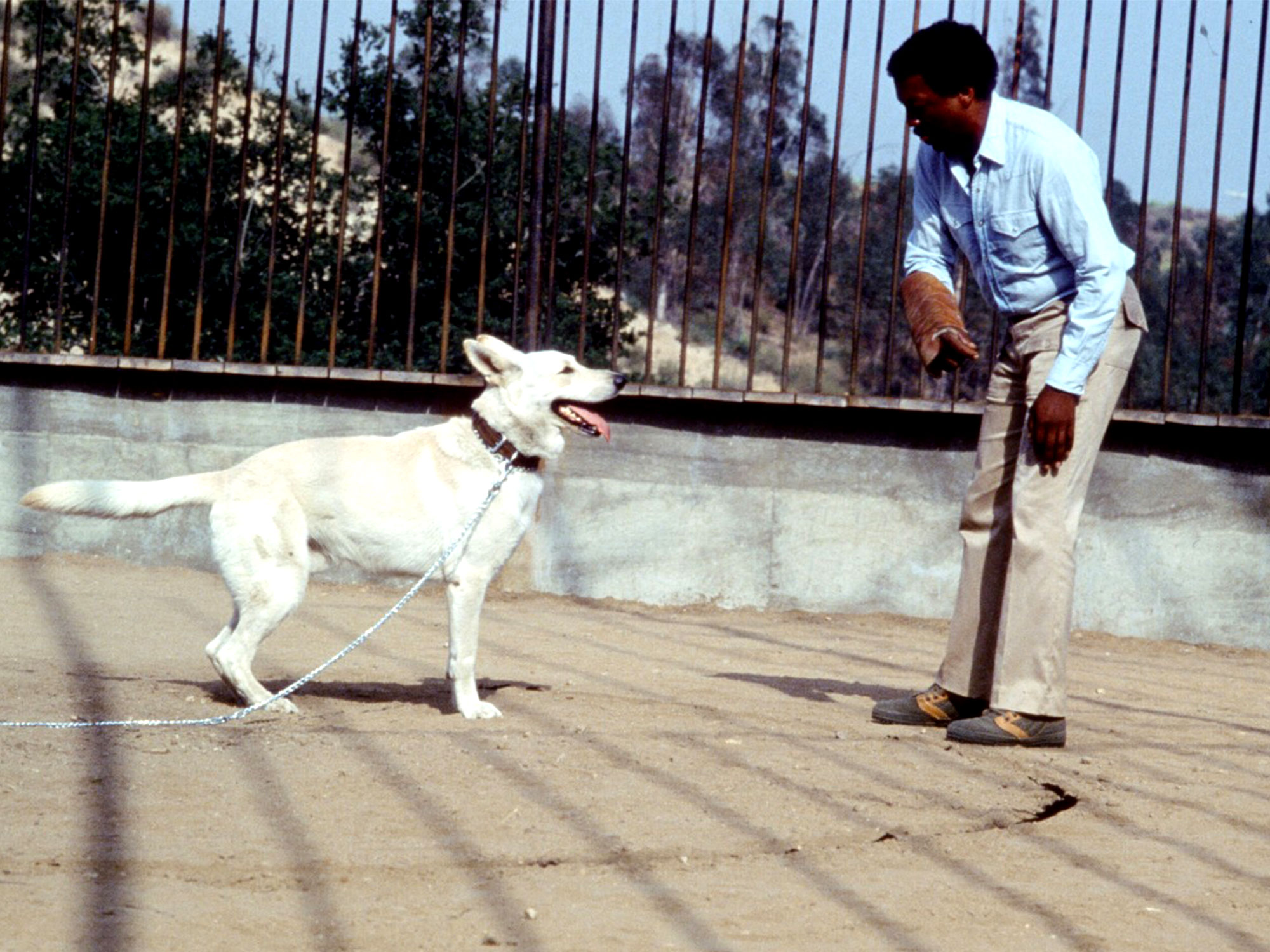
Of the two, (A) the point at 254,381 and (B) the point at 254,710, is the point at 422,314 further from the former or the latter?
(B) the point at 254,710

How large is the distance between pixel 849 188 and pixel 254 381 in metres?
43.2

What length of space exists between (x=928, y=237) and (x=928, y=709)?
1.47 metres

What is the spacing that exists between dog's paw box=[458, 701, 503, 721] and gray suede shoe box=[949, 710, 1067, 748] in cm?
135

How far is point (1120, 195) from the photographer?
38781 millimetres

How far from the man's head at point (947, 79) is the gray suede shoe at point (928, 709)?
5.44ft

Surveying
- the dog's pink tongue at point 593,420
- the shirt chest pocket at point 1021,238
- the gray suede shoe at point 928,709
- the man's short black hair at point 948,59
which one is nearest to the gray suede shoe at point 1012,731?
the gray suede shoe at point 928,709

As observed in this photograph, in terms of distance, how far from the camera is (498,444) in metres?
4.79

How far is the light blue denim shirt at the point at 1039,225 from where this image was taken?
4125mm

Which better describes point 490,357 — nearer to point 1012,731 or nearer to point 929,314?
point 929,314

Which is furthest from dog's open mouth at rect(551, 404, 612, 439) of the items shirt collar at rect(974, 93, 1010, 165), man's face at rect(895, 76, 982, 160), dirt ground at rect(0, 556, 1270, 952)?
shirt collar at rect(974, 93, 1010, 165)

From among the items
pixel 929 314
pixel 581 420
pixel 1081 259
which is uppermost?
pixel 1081 259

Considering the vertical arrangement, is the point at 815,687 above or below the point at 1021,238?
below

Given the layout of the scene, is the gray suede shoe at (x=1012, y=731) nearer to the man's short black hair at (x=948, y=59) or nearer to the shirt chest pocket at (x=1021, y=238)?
the shirt chest pocket at (x=1021, y=238)

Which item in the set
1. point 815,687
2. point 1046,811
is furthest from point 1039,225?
point 815,687
